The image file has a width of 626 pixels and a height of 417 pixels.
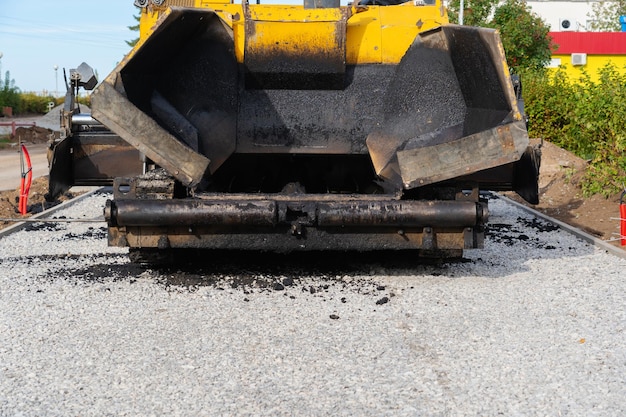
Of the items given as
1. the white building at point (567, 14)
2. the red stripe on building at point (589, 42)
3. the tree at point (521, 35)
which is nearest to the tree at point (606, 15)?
the white building at point (567, 14)

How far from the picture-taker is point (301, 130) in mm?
7773

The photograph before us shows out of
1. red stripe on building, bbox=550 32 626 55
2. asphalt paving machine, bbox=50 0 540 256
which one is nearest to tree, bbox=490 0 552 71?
red stripe on building, bbox=550 32 626 55

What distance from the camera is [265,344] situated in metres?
4.84

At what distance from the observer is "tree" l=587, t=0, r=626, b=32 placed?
50.3m

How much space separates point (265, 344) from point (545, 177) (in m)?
11.7

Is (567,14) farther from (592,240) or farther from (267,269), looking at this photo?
(267,269)

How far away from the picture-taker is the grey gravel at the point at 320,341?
395 cm

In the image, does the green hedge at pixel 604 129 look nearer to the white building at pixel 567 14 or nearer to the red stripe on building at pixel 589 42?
the red stripe on building at pixel 589 42

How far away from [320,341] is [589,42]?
36.0 m

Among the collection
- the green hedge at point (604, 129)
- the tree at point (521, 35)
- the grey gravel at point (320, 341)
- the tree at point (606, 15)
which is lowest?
the grey gravel at point (320, 341)

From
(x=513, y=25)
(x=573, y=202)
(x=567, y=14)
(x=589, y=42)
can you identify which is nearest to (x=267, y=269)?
(x=573, y=202)

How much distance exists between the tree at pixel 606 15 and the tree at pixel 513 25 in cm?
2096

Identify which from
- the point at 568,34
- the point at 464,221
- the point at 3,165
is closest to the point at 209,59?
the point at 464,221

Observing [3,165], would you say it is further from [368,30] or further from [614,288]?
[614,288]
